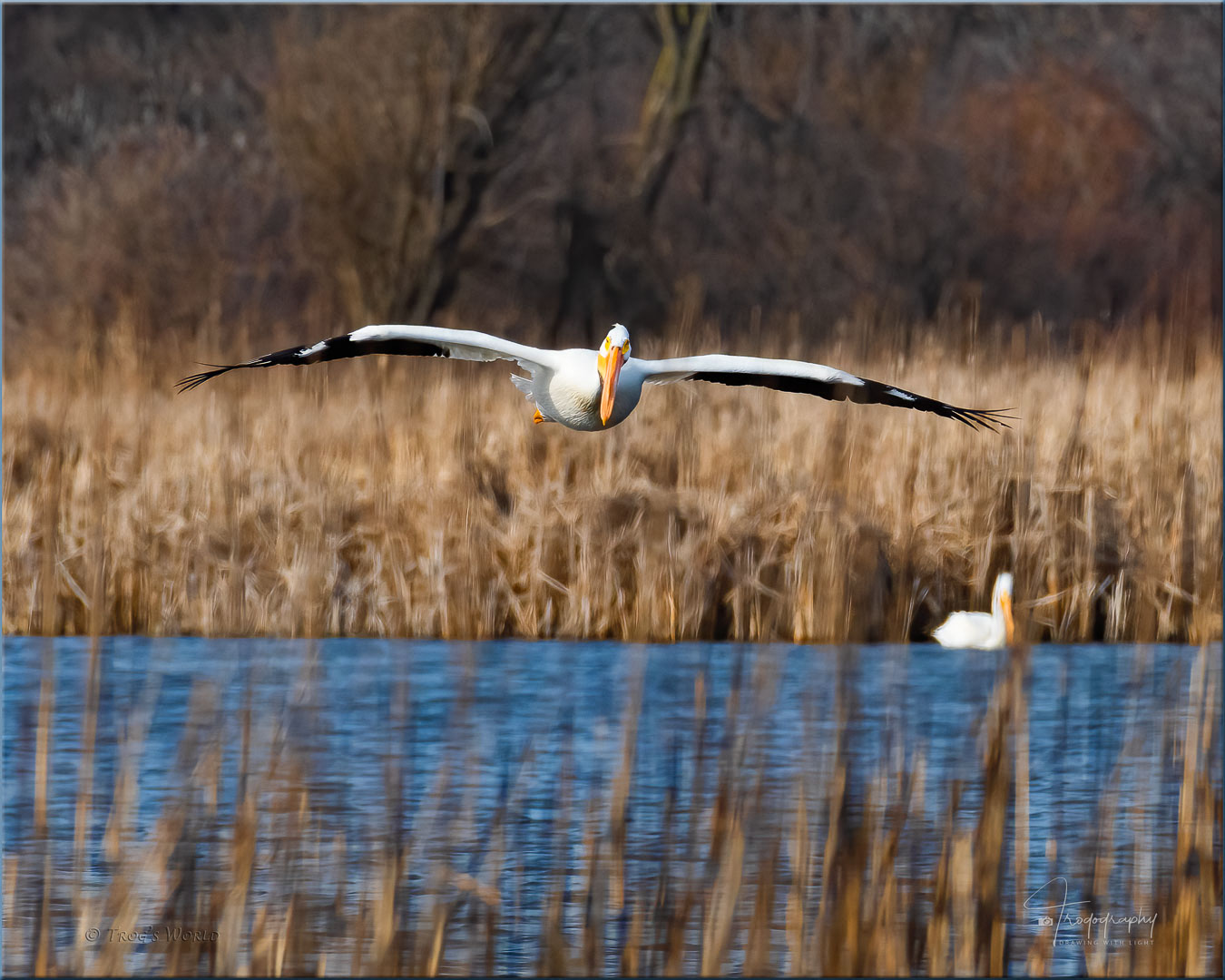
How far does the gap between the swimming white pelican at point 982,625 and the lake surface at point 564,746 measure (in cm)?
11

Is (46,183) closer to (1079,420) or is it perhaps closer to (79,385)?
(79,385)

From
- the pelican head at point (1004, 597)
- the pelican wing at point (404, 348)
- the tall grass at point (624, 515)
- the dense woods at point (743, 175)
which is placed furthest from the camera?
the dense woods at point (743, 175)

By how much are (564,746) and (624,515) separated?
3801mm

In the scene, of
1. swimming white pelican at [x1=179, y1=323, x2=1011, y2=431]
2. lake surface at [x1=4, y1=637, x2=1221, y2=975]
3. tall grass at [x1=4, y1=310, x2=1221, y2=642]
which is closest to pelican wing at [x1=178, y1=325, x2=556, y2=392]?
swimming white pelican at [x1=179, y1=323, x2=1011, y2=431]

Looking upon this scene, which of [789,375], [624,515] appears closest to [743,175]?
[624,515]

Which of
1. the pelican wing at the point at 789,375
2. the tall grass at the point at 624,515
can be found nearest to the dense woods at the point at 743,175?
the tall grass at the point at 624,515

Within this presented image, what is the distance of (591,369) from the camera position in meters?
6.77

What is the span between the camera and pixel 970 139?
19875 mm

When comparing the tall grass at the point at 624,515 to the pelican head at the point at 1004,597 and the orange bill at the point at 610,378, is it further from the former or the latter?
the orange bill at the point at 610,378

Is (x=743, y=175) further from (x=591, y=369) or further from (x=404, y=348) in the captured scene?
(x=591, y=369)
